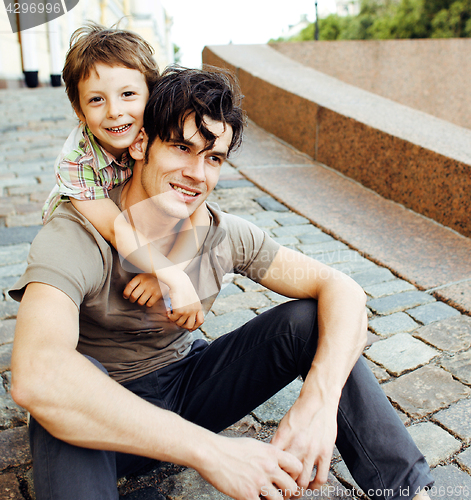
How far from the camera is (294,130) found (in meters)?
6.10

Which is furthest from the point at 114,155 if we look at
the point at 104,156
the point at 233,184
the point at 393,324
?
the point at 233,184

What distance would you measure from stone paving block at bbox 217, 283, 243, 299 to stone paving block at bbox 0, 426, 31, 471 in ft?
4.72

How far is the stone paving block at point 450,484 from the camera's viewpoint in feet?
5.71

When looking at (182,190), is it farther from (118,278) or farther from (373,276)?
(373,276)

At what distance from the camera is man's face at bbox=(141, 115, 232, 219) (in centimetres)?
184

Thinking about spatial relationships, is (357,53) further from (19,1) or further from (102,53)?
(19,1)

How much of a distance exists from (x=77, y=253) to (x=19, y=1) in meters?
17.8

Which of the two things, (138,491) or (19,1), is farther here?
→ (19,1)

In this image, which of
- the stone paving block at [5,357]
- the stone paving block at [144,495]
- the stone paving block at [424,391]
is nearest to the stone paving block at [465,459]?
the stone paving block at [424,391]

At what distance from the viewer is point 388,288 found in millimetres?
3244

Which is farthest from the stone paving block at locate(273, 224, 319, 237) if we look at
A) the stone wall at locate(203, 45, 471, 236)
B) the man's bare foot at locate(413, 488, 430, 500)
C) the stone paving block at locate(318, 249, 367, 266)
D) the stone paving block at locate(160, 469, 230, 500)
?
the man's bare foot at locate(413, 488, 430, 500)

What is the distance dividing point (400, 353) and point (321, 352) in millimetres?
1036

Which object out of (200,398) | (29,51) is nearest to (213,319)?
(200,398)

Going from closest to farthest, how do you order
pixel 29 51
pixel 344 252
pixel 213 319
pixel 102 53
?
pixel 102 53
pixel 213 319
pixel 344 252
pixel 29 51
